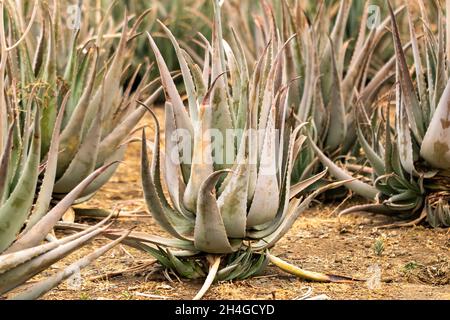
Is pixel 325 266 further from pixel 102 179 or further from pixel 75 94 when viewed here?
pixel 75 94

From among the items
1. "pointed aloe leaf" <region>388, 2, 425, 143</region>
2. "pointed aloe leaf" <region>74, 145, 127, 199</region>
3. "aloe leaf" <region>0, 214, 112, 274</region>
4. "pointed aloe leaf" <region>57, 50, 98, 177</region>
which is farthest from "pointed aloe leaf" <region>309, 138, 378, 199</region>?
"aloe leaf" <region>0, 214, 112, 274</region>

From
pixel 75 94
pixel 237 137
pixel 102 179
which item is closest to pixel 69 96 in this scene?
pixel 75 94

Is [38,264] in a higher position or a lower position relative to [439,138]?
lower

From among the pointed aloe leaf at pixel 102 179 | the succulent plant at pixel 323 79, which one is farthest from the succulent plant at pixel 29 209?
the succulent plant at pixel 323 79

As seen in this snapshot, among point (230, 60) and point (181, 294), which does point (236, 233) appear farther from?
point (230, 60)

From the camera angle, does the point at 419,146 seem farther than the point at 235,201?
Yes

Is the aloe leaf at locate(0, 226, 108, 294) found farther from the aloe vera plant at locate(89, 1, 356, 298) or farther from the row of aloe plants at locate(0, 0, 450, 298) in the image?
the aloe vera plant at locate(89, 1, 356, 298)

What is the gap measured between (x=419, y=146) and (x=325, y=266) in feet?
2.77

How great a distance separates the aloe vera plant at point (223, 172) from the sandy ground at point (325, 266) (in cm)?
9

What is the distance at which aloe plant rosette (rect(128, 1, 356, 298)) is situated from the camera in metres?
3.36

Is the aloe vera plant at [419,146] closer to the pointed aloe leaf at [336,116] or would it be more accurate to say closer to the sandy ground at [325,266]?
the sandy ground at [325,266]

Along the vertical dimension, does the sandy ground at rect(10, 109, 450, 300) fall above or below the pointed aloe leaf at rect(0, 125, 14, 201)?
below

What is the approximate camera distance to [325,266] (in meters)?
3.84

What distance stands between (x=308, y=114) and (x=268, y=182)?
5.58ft
